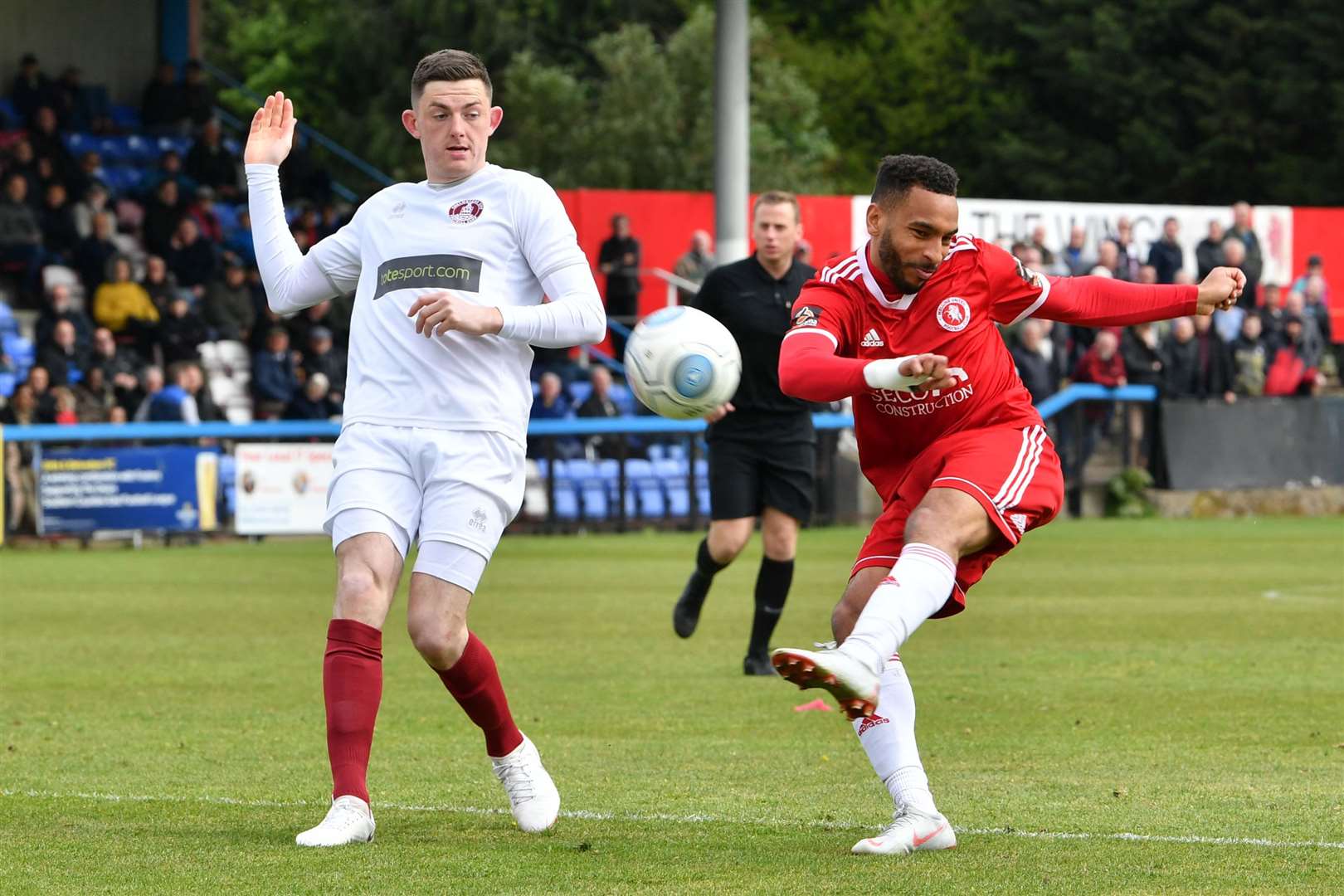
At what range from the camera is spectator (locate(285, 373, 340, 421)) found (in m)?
23.8

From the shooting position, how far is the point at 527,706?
10344mm

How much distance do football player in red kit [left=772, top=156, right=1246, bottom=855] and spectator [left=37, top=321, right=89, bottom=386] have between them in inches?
719

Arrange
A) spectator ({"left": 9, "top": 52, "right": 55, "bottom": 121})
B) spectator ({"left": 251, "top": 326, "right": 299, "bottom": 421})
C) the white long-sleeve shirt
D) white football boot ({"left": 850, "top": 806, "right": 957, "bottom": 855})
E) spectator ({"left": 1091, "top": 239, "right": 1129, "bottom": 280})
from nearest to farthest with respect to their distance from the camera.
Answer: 1. white football boot ({"left": 850, "top": 806, "right": 957, "bottom": 855})
2. the white long-sleeve shirt
3. spectator ({"left": 251, "top": 326, "right": 299, "bottom": 421})
4. spectator ({"left": 1091, "top": 239, "right": 1129, "bottom": 280})
5. spectator ({"left": 9, "top": 52, "right": 55, "bottom": 121})

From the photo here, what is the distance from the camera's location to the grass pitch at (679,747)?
19.8 feet

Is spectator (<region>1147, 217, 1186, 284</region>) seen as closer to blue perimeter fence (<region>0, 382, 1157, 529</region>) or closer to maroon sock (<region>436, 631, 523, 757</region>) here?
blue perimeter fence (<region>0, 382, 1157, 529</region>)

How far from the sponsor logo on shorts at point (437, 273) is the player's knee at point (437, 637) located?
1018mm

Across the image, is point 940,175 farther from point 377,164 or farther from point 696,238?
point 377,164

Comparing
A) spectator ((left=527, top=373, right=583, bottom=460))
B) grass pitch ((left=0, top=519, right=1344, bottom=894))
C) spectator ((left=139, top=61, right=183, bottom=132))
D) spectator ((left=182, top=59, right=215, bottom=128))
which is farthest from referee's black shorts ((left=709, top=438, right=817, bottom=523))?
spectator ((left=182, top=59, right=215, bottom=128))

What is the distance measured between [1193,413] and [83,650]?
58.1ft

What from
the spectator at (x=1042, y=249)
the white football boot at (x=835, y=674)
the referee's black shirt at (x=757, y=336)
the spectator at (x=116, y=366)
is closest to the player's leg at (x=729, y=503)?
the referee's black shirt at (x=757, y=336)

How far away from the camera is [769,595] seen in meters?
11.6

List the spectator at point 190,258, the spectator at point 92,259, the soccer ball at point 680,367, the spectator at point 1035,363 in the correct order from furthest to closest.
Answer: the spectator at point 190,258
the spectator at point 92,259
the spectator at point 1035,363
the soccer ball at point 680,367

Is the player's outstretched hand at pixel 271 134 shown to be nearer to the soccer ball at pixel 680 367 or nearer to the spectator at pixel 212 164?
the soccer ball at pixel 680 367

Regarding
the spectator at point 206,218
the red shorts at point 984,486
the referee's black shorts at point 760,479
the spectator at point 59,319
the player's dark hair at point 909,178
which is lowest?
the referee's black shorts at point 760,479
